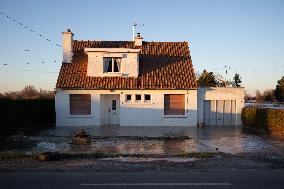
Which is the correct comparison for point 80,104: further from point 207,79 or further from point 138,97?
point 207,79

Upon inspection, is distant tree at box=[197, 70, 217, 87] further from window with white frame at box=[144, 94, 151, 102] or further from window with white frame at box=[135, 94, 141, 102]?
window with white frame at box=[135, 94, 141, 102]

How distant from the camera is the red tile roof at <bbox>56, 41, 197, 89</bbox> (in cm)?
2820

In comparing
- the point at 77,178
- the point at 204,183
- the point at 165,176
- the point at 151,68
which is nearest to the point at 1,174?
the point at 77,178

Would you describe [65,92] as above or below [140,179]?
above

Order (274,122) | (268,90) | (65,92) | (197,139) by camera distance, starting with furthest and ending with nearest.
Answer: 1. (268,90)
2. (65,92)
3. (274,122)
4. (197,139)

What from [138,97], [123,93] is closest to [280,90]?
[138,97]

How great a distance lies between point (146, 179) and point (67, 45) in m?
22.6

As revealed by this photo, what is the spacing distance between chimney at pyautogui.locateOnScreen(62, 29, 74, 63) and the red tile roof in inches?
20.4

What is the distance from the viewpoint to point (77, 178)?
10242 mm

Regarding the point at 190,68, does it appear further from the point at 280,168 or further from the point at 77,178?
the point at 77,178

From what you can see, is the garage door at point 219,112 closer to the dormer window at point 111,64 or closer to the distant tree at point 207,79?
the dormer window at point 111,64

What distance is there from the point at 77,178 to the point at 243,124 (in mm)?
21581

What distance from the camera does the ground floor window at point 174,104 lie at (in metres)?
28.5

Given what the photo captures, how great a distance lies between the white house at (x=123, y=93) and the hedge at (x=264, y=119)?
171 cm
